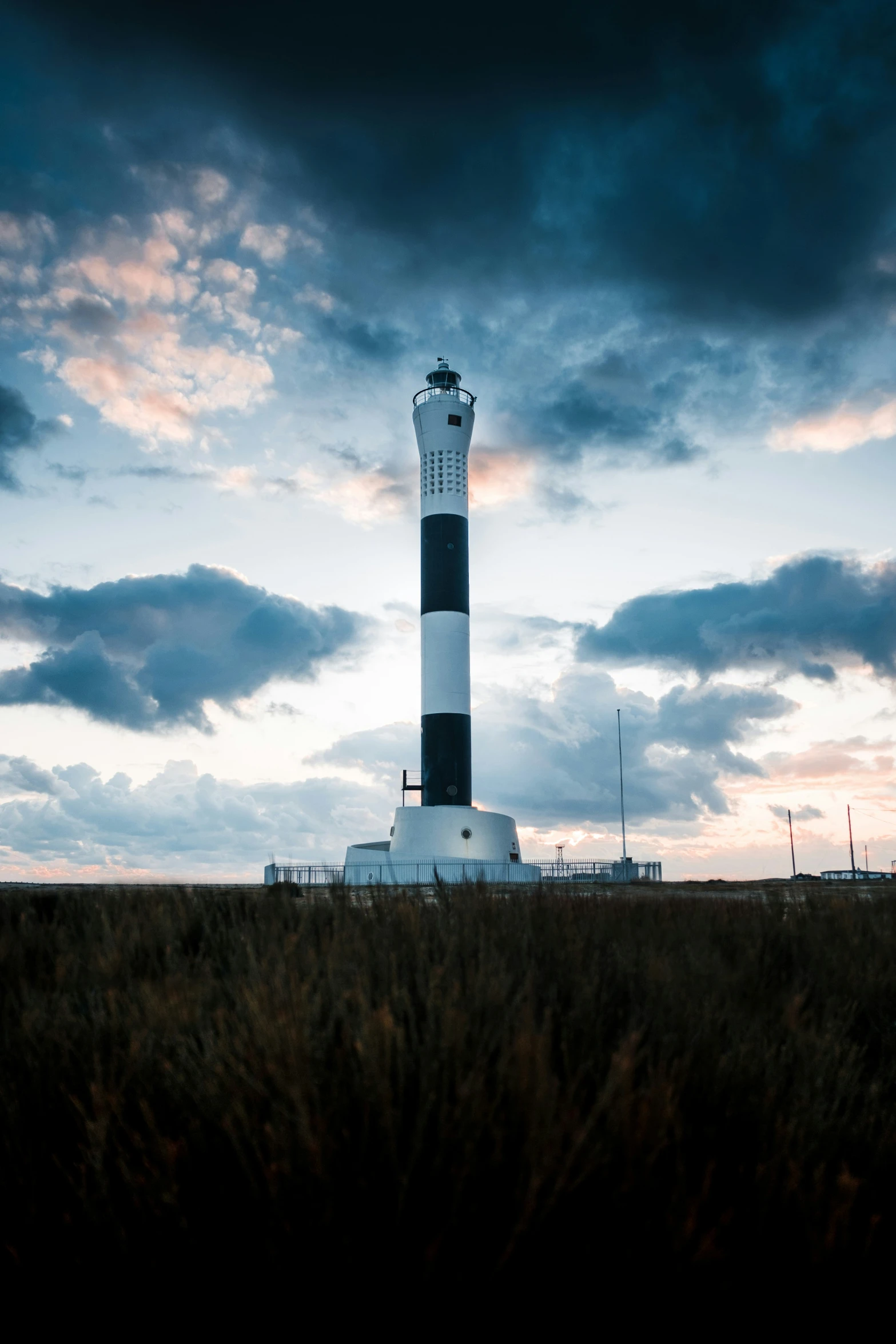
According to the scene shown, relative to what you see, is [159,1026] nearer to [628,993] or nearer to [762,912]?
[628,993]

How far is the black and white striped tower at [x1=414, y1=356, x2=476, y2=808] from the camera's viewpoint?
33031 millimetres

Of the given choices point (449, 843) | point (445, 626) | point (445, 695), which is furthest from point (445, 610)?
point (449, 843)

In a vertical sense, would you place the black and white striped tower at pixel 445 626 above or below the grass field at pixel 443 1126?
above

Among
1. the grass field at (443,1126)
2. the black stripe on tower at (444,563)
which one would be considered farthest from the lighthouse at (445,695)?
the grass field at (443,1126)

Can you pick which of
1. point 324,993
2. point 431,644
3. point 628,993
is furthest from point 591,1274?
point 431,644

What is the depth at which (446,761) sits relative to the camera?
3291cm

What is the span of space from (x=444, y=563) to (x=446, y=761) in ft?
24.6

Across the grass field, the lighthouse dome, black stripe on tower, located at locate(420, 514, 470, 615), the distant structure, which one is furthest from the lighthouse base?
the grass field

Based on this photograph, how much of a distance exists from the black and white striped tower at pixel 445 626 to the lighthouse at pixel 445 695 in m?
0.03

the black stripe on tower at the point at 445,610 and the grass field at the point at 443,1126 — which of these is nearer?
the grass field at the point at 443,1126

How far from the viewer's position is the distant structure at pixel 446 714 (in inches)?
1278

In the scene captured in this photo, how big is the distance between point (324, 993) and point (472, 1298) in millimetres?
1467

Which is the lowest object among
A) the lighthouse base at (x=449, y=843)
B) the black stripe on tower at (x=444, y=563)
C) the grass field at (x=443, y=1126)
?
the grass field at (x=443, y=1126)

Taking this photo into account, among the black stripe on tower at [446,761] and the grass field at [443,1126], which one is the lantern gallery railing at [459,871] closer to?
the black stripe on tower at [446,761]
